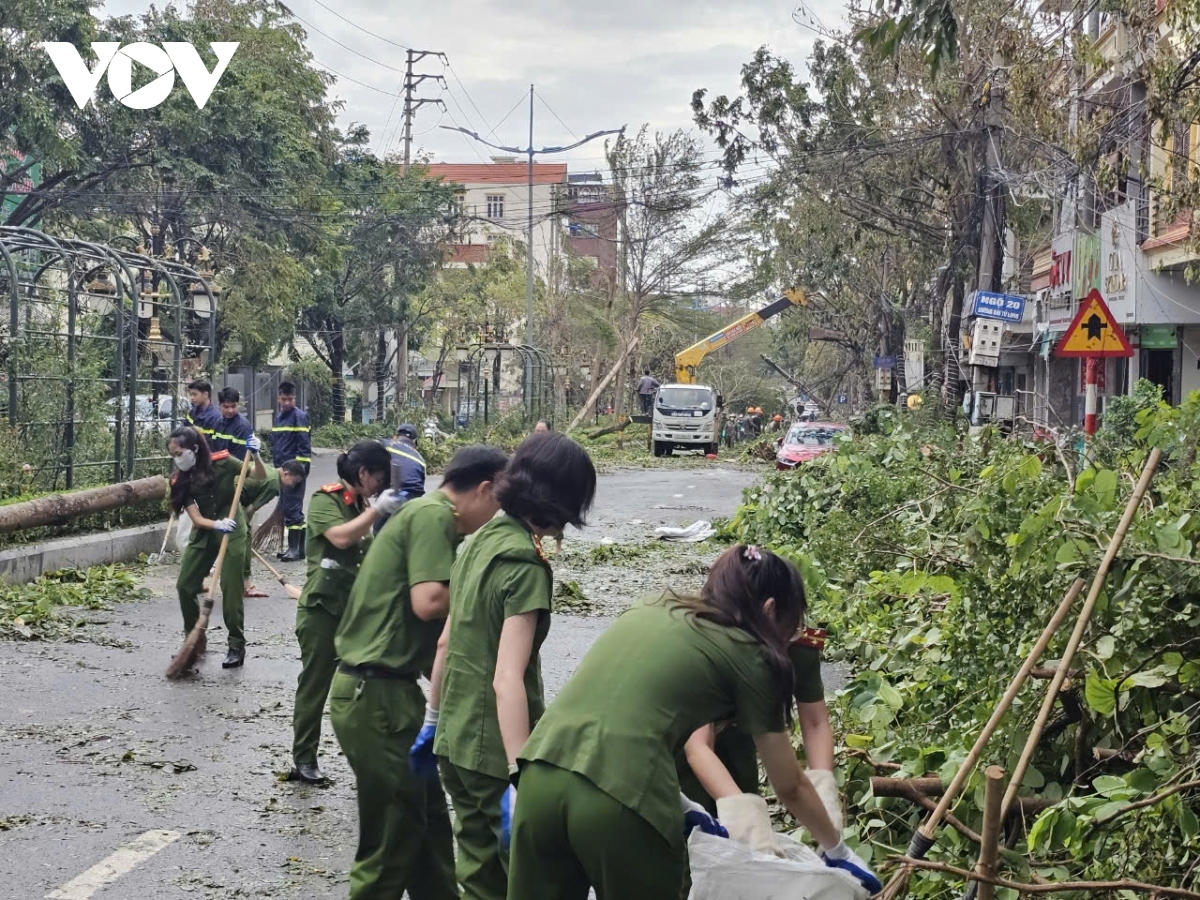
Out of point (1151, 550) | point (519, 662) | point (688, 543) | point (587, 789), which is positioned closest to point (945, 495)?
point (1151, 550)

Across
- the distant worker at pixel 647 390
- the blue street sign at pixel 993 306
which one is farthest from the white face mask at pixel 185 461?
the distant worker at pixel 647 390

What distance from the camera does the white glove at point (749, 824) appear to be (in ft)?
11.5

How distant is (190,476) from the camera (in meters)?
9.89

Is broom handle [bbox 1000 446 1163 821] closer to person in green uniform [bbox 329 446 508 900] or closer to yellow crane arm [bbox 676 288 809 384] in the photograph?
person in green uniform [bbox 329 446 508 900]

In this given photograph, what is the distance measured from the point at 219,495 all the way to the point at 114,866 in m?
4.57

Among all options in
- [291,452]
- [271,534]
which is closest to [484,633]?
[271,534]

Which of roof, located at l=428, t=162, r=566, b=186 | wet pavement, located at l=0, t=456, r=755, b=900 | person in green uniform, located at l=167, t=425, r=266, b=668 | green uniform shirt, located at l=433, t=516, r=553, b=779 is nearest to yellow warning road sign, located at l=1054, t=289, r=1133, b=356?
wet pavement, located at l=0, t=456, r=755, b=900

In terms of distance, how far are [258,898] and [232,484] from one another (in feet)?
16.7

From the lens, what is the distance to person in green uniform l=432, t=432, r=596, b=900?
4000 millimetres

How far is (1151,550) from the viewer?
4.77m

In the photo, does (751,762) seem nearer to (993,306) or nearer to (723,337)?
(993,306)

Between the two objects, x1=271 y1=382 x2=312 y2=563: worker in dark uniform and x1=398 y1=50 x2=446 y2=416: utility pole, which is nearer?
x1=271 y1=382 x2=312 y2=563: worker in dark uniform

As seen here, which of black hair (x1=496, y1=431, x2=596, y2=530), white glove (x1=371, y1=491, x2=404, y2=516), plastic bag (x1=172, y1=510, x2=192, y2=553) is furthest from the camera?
plastic bag (x1=172, y1=510, x2=192, y2=553)

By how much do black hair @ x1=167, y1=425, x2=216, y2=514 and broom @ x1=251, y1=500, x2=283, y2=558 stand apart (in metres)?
5.28
